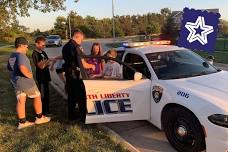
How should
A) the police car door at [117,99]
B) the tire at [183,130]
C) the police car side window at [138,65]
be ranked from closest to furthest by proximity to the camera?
the tire at [183,130]
the police car door at [117,99]
the police car side window at [138,65]

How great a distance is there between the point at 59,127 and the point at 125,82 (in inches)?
60.5

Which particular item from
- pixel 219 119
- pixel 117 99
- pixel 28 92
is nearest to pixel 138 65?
pixel 117 99

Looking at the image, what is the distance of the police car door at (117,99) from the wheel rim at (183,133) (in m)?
0.74

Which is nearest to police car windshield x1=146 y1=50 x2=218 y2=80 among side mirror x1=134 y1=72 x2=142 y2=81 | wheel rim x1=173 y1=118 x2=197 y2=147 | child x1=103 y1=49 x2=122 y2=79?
side mirror x1=134 y1=72 x2=142 y2=81

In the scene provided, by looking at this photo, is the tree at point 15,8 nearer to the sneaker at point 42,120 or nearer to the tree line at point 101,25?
the sneaker at point 42,120

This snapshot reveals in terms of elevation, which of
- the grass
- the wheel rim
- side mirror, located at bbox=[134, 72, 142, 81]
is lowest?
the grass

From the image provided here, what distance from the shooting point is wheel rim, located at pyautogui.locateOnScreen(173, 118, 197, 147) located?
4.80 meters

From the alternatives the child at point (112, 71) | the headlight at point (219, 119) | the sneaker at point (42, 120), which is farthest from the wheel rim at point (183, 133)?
the sneaker at point (42, 120)

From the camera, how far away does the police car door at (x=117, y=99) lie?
566cm

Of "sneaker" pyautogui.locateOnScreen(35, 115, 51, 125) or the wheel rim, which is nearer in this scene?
the wheel rim

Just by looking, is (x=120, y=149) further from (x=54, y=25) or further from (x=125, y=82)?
(x=54, y=25)

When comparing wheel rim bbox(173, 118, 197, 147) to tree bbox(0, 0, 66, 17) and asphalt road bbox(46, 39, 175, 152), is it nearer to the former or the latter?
asphalt road bbox(46, 39, 175, 152)

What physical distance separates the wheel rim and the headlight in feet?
1.45

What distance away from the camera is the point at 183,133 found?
A: 4918mm
